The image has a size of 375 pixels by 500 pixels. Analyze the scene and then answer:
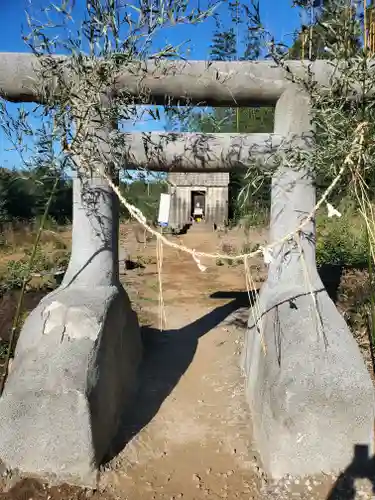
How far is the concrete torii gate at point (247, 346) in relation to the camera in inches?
132

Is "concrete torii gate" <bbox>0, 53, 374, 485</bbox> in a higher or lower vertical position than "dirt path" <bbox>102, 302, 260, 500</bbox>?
higher

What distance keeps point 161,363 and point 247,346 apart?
1120 mm

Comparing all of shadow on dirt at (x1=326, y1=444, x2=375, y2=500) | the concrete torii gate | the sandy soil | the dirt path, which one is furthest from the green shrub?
shadow on dirt at (x1=326, y1=444, x2=375, y2=500)

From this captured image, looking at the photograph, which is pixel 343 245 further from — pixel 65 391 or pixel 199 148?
pixel 65 391

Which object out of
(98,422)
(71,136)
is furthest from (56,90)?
(98,422)

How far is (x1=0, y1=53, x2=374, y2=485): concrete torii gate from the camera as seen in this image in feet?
11.0

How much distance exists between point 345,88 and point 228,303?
4930 millimetres

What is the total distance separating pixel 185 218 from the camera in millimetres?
19406

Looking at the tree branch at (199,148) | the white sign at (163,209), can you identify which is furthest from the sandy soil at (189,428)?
the tree branch at (199,148)

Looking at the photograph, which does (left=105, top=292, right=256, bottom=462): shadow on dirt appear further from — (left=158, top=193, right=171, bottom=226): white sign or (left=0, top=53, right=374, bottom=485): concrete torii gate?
(left=158, top=193, right=171, bottom=226): white sign

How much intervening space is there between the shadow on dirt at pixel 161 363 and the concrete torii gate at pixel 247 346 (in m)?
0.14

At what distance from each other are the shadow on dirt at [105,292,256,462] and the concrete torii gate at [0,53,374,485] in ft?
0.46

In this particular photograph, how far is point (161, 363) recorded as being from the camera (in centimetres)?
557

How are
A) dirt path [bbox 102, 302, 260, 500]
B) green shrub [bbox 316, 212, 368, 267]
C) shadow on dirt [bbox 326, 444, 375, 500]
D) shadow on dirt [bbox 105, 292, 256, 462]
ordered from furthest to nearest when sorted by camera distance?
green shrub [bbox 316, 212, 368, 267] < shadow on dirt [bbox 105, 292, 256, 462] < dirt path [bbox 102, 302, 260, 500] < shadow on dirt [bbox 326, 444, 375, 500]
